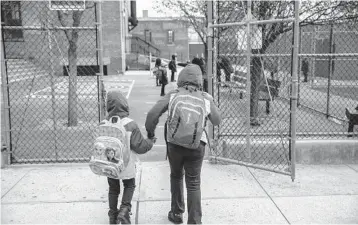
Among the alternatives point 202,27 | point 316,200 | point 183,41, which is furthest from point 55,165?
point 183,41

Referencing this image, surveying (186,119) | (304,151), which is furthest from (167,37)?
(186,119)

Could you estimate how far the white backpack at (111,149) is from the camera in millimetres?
3842

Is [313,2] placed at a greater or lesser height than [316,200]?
greater

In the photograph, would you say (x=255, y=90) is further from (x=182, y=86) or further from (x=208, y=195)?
(x=182, y=86)

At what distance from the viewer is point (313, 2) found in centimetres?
859

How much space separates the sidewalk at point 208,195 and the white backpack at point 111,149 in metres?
0.78

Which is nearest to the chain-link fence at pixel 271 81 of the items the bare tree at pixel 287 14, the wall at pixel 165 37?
the bare tree at pixel 287 14

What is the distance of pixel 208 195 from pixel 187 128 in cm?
161

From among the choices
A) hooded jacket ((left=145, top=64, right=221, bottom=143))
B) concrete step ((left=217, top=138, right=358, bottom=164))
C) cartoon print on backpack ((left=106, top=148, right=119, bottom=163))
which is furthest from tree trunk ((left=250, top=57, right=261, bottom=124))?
cartoon print on backpack ((left=106, top=148, right=119, bottom=163))

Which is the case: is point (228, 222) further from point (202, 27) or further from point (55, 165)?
point (202, 27)

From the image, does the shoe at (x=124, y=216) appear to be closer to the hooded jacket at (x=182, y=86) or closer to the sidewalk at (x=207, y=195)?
the sidewalk at (x=207, y=195)

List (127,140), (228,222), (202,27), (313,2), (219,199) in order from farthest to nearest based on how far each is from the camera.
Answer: (202,27)
(313,2)
(219,199)
(228,222)
(127,140)

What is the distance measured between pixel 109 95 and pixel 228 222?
73.8 inches

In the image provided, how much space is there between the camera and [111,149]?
12.6ft
